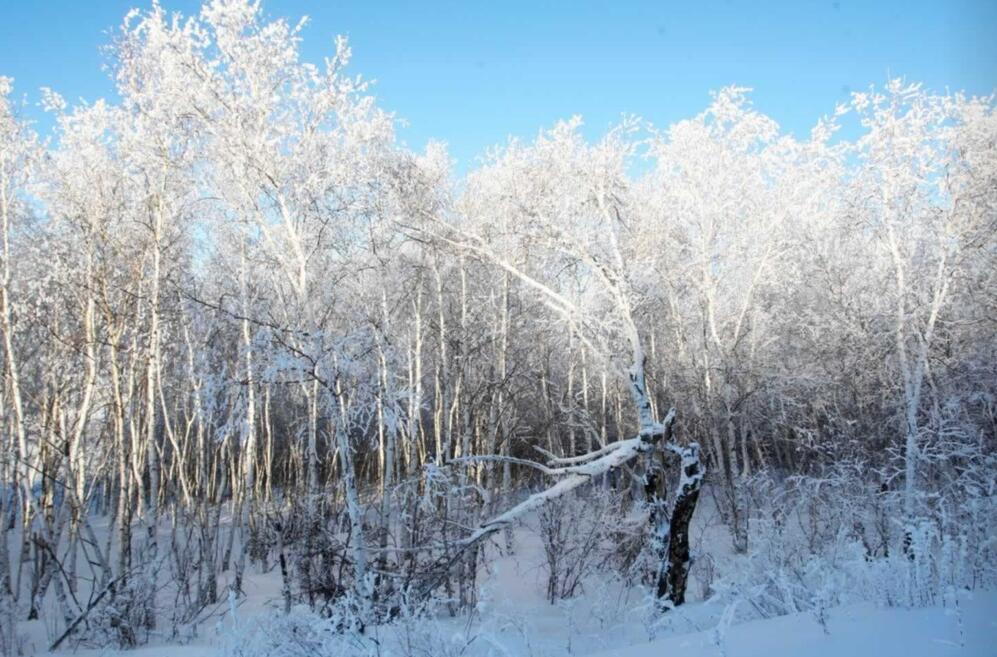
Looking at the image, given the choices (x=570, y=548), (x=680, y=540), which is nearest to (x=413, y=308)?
(x=570, y=548)

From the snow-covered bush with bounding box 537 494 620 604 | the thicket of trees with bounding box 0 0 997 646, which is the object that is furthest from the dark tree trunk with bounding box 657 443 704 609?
the snow-covered bush with bounding box 537 494 620 604

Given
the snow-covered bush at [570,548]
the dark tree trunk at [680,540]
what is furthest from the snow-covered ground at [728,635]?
the snow-covered bush at [570,548]

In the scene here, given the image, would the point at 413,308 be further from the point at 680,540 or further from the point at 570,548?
the point at 680,540

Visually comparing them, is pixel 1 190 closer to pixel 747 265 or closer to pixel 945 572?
pixel 945 572

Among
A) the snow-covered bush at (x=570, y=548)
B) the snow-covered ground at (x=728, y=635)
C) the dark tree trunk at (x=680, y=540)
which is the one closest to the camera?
the snow-covered ground at (x=728, y=635)

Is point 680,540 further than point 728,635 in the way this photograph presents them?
Yes

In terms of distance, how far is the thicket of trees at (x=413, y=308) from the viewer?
6.50 meters

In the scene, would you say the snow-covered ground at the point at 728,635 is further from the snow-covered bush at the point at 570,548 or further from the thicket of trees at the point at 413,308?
the snow-covered bush at the point at 570,548

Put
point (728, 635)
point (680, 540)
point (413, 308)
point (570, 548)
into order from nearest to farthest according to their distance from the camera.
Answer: point (728, 635) < point (680, 540) < point (570, 548) < point (413, 308)

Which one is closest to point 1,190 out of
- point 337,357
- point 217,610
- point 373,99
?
point 373,99

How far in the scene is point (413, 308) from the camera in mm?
14305

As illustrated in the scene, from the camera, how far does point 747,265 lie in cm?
1474

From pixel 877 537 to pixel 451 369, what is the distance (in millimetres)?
9317

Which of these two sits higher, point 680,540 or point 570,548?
point 680,540
